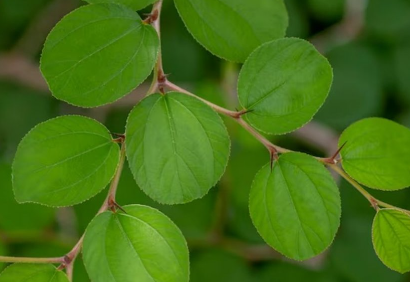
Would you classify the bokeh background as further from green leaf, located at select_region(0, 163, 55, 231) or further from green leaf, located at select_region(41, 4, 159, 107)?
green leaf, located at select_region(41, 4, 159, 107)

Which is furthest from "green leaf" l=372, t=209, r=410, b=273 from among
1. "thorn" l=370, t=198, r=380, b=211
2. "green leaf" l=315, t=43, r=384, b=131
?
"green leaf" l=315, t=43, r=384, b=131

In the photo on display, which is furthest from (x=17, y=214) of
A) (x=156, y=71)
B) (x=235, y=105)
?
(x=156, y=71)

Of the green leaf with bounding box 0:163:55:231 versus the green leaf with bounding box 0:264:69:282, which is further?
the green leaf with bounding box 0:163:55:231

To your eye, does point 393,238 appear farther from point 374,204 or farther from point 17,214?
point 17,214

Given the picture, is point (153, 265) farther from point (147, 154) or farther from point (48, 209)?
point (48, 209)

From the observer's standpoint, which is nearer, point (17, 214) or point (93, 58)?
point (93, 58)

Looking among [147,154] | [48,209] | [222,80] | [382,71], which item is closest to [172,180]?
[147,154]
